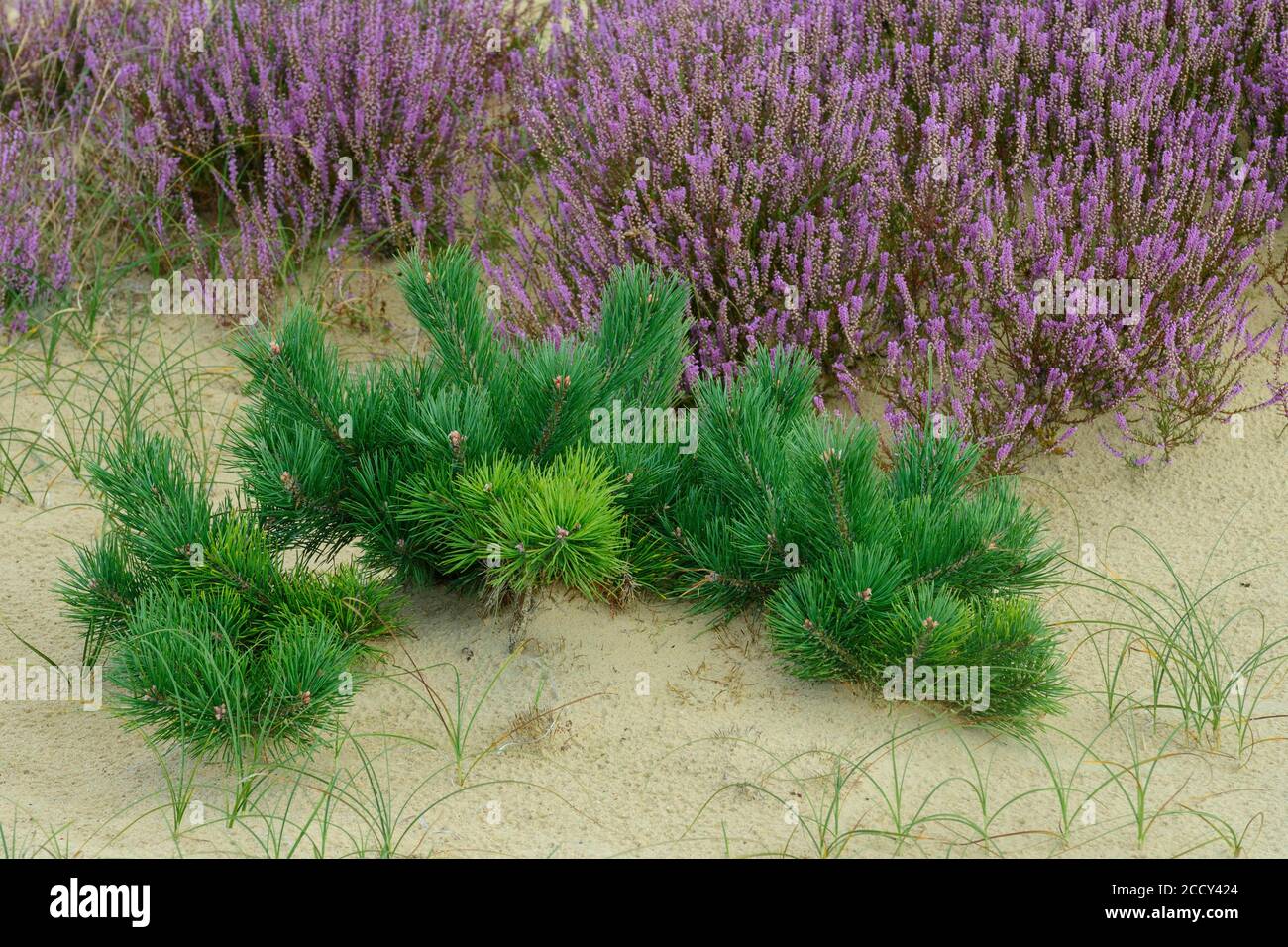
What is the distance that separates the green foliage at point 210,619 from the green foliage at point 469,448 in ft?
0.44

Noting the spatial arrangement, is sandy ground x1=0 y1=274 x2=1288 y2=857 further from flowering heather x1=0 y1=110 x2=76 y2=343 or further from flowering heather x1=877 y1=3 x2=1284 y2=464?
flowering heather x1=0 y1=110 x2=76 y2=343

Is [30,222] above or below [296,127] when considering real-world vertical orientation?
below

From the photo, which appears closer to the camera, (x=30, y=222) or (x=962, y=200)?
(x=962, y=200)

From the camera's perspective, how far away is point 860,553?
9.04 ft

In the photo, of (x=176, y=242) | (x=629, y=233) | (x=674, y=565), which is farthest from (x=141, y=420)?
(x=674, y=565)

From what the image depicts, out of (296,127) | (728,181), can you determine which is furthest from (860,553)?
(296,127)

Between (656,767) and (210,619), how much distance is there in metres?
0.94

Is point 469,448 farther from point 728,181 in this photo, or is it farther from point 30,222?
point 30,222

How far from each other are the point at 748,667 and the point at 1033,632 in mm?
609

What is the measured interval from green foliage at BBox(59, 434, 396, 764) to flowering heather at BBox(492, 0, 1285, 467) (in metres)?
1.23

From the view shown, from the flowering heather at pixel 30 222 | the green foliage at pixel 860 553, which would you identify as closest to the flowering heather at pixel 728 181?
the green foliage at pixel 860 553

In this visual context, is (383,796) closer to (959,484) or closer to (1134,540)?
(959,484)

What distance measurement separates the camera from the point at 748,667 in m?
3.01

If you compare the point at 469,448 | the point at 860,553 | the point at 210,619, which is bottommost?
the point at 210,619
